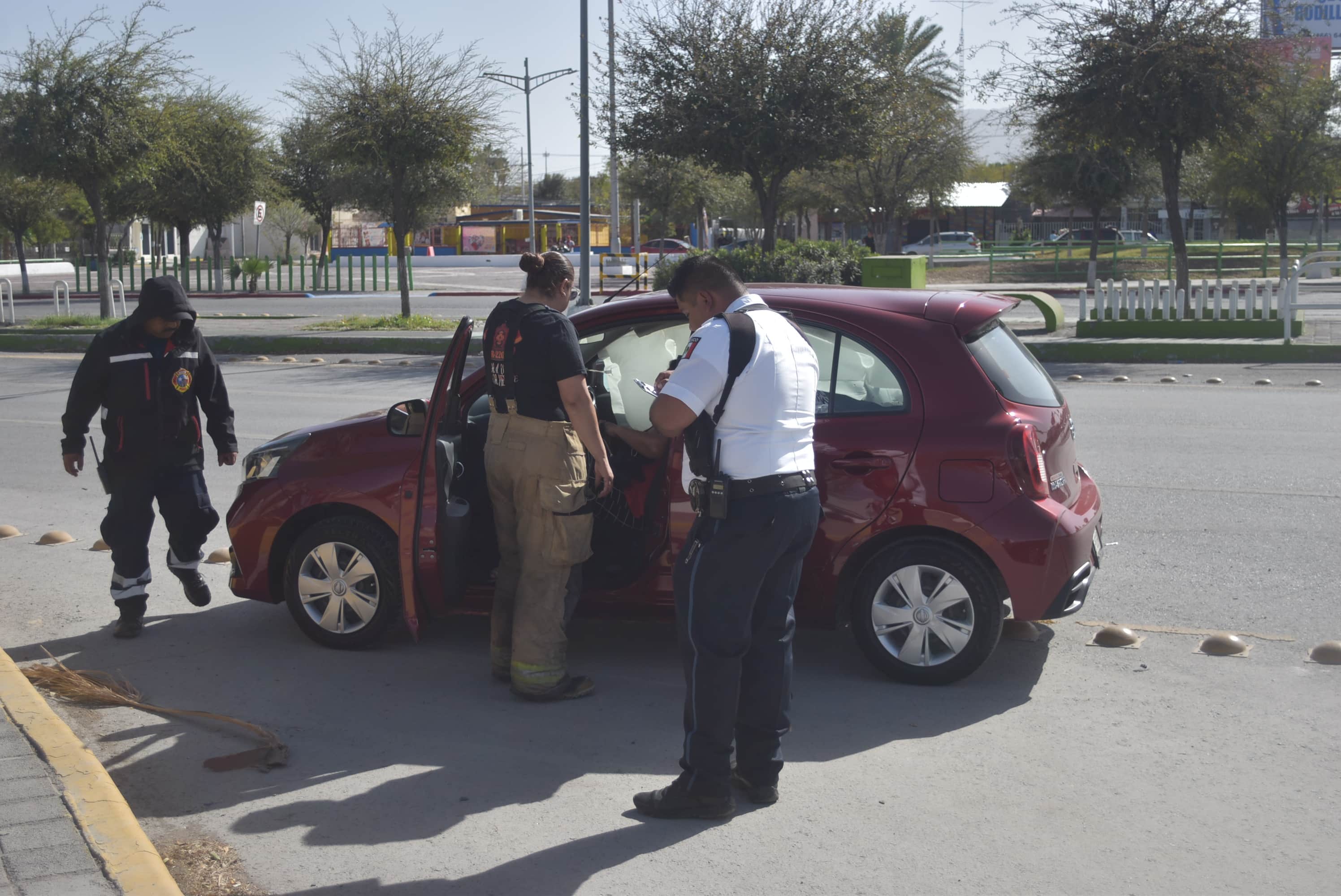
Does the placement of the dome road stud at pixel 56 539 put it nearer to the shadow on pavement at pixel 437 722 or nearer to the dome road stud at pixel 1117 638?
the shadow on pavement at pixel 437 722

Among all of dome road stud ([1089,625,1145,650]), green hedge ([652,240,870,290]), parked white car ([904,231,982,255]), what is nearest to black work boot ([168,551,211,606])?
dome road stud ([1089,625,1145,650])

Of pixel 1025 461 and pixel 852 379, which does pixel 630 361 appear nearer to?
pixel 852 379

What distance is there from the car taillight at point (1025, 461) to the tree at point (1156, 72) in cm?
1537

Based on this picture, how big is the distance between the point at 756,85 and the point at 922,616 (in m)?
15.7

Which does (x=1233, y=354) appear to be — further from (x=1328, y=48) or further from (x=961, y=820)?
(x=1328, y=48)

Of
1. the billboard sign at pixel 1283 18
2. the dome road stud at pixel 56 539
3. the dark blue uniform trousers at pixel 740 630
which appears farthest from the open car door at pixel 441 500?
the billboard sign at pixel 1283 18

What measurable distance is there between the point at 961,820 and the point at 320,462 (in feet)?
10.1

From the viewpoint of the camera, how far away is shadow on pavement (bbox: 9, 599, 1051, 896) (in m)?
4.04

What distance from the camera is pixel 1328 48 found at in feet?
159

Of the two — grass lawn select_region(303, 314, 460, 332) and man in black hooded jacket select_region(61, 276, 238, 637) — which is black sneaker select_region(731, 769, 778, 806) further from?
grass lawn select_region(303, 314, 460, 332)

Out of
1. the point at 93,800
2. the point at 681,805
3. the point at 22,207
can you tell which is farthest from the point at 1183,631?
the point at 22,207

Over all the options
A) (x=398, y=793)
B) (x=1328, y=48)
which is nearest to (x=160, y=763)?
(x=398, y=793)

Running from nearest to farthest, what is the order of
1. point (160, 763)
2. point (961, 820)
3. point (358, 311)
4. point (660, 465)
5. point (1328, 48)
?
point (961, 820)
point (160, 763)
point (660, 465)
point (358, 311)
point (1328, 48)

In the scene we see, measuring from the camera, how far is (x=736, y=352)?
3.73 metres
